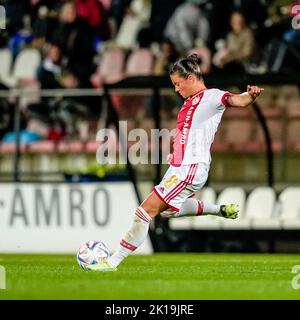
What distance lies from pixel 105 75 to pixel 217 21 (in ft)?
7.56

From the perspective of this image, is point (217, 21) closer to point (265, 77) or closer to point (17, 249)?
point (265, 77)

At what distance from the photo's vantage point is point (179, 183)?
41.0 feet

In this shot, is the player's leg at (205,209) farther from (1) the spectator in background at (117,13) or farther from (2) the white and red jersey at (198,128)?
(1) the spectator in background at (117,13)

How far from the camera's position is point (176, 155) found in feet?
41.5

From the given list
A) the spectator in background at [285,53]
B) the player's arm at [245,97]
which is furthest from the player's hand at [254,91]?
the spectator in background at [285,53]

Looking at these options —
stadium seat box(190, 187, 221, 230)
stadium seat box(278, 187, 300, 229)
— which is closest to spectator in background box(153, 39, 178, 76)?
stadium seat box(190, 187, 221, 230)

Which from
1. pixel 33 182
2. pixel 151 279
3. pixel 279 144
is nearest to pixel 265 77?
pixel 279 144

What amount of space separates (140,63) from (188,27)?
106cm

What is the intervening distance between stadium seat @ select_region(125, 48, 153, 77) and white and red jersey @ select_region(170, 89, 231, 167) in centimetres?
926

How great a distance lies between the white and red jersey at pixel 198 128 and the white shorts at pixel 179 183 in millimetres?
68

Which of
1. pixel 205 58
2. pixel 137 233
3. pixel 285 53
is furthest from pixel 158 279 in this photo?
pixel 205 58

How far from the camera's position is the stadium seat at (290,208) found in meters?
17.7
